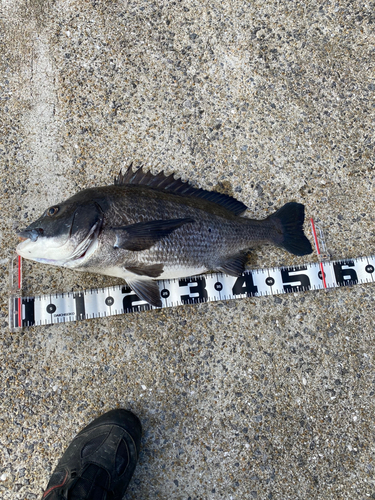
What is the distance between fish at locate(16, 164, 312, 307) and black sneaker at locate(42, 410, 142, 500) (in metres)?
1.00

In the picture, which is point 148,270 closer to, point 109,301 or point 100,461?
point 109,301

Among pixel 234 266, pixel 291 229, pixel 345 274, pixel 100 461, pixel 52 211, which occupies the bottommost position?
pixel 100 461

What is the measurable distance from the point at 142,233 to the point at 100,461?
5.79ft

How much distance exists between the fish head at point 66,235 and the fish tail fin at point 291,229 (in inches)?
59.2

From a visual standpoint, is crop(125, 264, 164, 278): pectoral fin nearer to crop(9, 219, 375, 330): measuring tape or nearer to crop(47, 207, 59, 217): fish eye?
crop(9, 219, 375, 330): measuring tape

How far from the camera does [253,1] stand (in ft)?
10.3

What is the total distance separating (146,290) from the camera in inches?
98.9

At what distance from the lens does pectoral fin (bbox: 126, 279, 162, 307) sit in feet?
8.16

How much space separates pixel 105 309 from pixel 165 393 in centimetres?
88

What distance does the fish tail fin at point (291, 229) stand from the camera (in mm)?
2758

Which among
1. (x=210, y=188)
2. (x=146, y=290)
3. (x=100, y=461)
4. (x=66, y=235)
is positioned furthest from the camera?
(x=210, y=188)

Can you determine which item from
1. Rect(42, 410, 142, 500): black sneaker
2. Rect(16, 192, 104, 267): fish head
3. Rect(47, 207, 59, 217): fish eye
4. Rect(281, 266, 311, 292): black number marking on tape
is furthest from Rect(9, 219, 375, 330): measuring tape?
Rect(42, 410, 142, 500): black sneaker

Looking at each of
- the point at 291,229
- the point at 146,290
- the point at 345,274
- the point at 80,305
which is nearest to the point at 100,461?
the point at 80,305

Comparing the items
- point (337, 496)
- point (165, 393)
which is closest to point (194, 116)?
point (165, 393)
